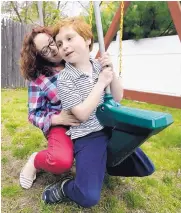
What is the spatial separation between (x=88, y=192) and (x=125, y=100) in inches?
133

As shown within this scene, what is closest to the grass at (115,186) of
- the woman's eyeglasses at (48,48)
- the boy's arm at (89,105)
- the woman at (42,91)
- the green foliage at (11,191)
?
the green foliage at (11,191)

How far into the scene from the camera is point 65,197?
148 cm

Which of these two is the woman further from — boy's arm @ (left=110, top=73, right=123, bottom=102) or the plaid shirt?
boy's arm @ (left=110, top=73, right=123, bottom=102)

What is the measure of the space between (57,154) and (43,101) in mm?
333

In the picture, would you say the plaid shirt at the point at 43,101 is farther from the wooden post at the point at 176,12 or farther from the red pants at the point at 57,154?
the wooden post at the point at 176,12

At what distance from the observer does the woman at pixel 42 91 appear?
154 cm

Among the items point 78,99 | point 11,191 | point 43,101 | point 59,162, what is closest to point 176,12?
point 43,101

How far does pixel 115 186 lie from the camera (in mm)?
1705

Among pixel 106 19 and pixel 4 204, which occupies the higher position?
pixel 106 19

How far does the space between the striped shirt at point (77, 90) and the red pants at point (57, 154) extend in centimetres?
6

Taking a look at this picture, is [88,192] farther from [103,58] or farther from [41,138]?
[41,138]

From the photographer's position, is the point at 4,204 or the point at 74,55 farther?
the point at 4,204

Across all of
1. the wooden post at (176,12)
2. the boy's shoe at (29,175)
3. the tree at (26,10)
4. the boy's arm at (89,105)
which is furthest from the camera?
the tree at (26,10)

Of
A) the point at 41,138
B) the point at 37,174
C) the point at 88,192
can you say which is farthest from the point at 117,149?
the point at 41,138
